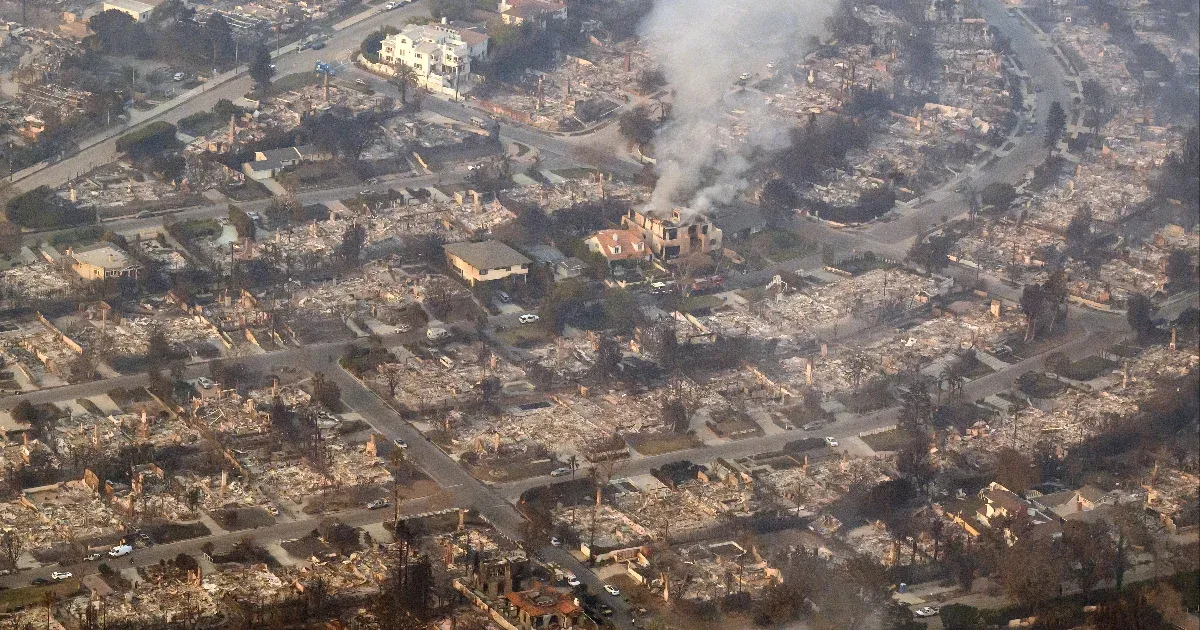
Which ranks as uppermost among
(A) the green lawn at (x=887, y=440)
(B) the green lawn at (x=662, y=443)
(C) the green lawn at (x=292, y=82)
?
(A) the green lawn at (x=887, y=440)

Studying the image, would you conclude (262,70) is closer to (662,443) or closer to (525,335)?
(525,335)

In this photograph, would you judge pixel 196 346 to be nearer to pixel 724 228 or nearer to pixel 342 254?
pixel 342 254

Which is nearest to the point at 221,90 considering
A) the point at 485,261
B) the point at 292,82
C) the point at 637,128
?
the point at 292,82

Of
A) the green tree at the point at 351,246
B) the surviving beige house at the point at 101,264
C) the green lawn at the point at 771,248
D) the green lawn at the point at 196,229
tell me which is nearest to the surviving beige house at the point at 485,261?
the green tree at the point at 351,246

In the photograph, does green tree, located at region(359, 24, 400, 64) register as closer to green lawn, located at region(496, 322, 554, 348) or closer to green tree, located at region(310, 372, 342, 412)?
green lawn, located at region(496, 322, 554, 348)

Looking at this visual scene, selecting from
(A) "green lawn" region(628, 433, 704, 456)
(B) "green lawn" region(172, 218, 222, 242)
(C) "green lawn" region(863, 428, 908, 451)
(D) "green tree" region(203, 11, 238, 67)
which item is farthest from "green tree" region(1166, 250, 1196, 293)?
(D) "green tree" region(203, 11, 238, 67)

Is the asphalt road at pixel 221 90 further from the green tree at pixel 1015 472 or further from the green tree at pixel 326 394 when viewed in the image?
the green tree at pixel 1015 472
